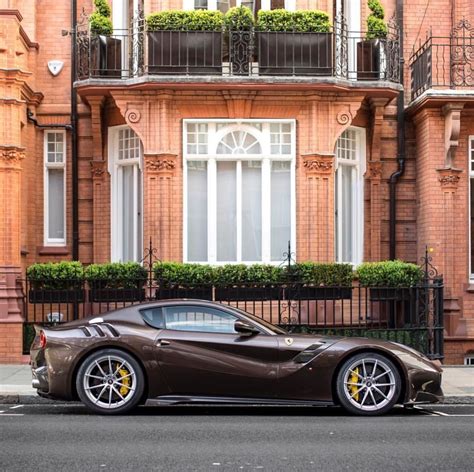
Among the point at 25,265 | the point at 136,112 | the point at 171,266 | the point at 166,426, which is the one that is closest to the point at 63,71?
the point at 136,112

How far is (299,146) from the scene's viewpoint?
723 inches

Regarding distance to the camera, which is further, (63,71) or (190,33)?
(63,71)

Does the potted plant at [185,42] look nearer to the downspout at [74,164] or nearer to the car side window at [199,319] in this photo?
the downspout at [74,164]

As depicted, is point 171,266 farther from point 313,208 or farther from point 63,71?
point 63,71

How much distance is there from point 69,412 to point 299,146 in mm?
7899

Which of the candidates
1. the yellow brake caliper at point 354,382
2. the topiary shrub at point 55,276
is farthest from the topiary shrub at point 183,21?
the yellow brake caliper at point 354,382

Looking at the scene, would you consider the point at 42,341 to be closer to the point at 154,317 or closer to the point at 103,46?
the point at 154,317

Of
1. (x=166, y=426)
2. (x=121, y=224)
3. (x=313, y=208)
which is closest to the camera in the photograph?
(x=166, y=426)

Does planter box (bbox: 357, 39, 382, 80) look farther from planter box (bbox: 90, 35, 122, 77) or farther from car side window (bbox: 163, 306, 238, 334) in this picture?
car side window (bbox: 163, 306, 238, 334)

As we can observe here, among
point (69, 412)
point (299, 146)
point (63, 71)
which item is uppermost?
point (63, 71)

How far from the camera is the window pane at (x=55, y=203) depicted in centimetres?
1995

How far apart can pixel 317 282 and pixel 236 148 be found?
9.37ft

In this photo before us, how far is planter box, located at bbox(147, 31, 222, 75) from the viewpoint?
17.8 metres

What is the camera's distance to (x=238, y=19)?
58.5 ft
